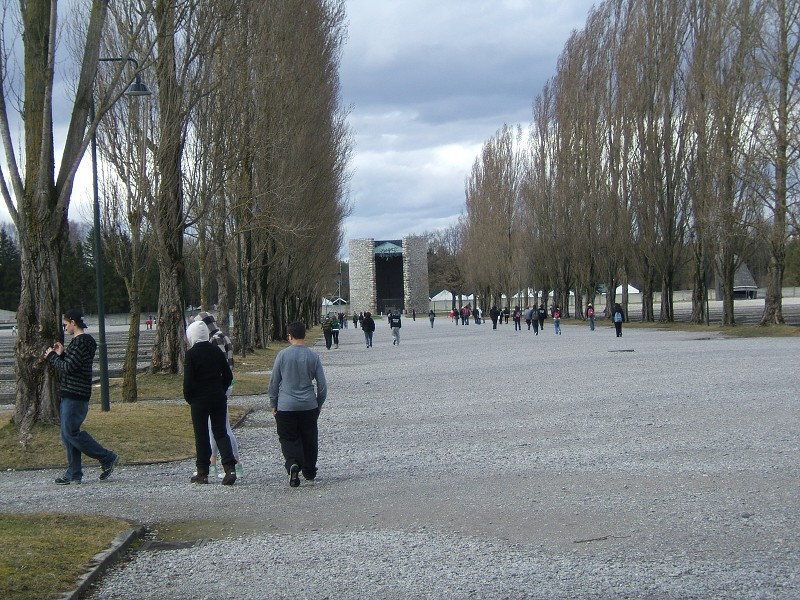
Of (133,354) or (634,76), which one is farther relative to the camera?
(634,76)

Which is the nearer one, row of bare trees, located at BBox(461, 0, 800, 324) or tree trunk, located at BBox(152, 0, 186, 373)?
tree trunk, located at BBox(152, 0, 186, 373)

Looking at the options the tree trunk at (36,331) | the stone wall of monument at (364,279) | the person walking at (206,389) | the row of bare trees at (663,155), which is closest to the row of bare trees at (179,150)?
the tree trunk at (36,331)

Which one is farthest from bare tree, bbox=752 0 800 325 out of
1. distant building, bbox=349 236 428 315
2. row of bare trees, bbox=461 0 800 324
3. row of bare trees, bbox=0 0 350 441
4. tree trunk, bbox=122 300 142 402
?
distant building, bbox=349 236 428 315

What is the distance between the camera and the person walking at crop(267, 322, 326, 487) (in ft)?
30.1

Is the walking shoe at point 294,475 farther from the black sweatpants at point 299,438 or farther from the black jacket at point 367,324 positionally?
the black jacket at point 367,324

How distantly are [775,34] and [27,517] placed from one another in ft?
113

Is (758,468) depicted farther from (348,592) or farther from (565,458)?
(348,592)

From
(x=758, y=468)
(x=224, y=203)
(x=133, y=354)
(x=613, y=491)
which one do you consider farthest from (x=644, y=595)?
(x=224, y=203)

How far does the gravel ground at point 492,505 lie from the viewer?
18.7 feet

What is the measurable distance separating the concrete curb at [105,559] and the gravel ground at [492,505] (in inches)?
4.0

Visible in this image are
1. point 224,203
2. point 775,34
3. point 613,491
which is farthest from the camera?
point 775,34

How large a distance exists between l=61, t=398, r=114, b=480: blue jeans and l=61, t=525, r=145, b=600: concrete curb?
7.01 ft

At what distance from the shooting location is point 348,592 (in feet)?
18.1

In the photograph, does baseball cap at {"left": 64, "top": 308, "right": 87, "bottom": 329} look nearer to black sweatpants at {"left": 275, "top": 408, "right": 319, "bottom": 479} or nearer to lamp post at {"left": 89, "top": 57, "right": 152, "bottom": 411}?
black sweatpants at {"left": 275, "top": 408, "right": 319, "bottom": 479}
